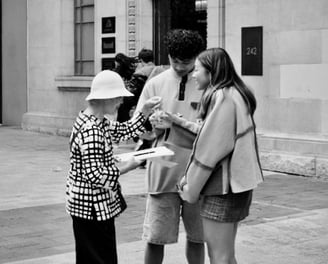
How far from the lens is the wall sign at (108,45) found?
1616 centimetres

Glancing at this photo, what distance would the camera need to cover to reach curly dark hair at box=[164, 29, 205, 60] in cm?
545

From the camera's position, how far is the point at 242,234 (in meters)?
7.77

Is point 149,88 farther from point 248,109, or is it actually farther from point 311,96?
point 311,96

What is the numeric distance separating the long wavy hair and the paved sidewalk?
220 cm

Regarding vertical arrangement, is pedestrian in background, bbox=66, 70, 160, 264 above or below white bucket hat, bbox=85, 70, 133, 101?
below

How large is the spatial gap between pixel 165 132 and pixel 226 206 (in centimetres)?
86

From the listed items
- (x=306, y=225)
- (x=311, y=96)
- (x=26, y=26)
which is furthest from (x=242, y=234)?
(x=26, y=26)

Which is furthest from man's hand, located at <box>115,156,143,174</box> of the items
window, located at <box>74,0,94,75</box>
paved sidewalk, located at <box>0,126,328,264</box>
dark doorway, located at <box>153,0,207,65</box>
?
window, located at <box>74,0,94,75</box>

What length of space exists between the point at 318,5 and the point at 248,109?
701cm

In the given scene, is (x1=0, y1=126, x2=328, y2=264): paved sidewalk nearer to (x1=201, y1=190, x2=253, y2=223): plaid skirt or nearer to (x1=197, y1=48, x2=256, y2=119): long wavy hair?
(x1=201, y1=190, x2=253, y2=223): plaid skirt

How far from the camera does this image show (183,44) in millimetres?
5453

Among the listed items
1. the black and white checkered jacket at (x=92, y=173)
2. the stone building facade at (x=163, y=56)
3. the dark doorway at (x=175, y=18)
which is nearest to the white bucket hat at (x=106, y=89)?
the black and white checkered jacket at (x=92, y=173)

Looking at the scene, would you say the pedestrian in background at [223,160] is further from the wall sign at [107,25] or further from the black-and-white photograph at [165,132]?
the wall sign at [107,25]

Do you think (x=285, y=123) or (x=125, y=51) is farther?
(x=125, y=51)
